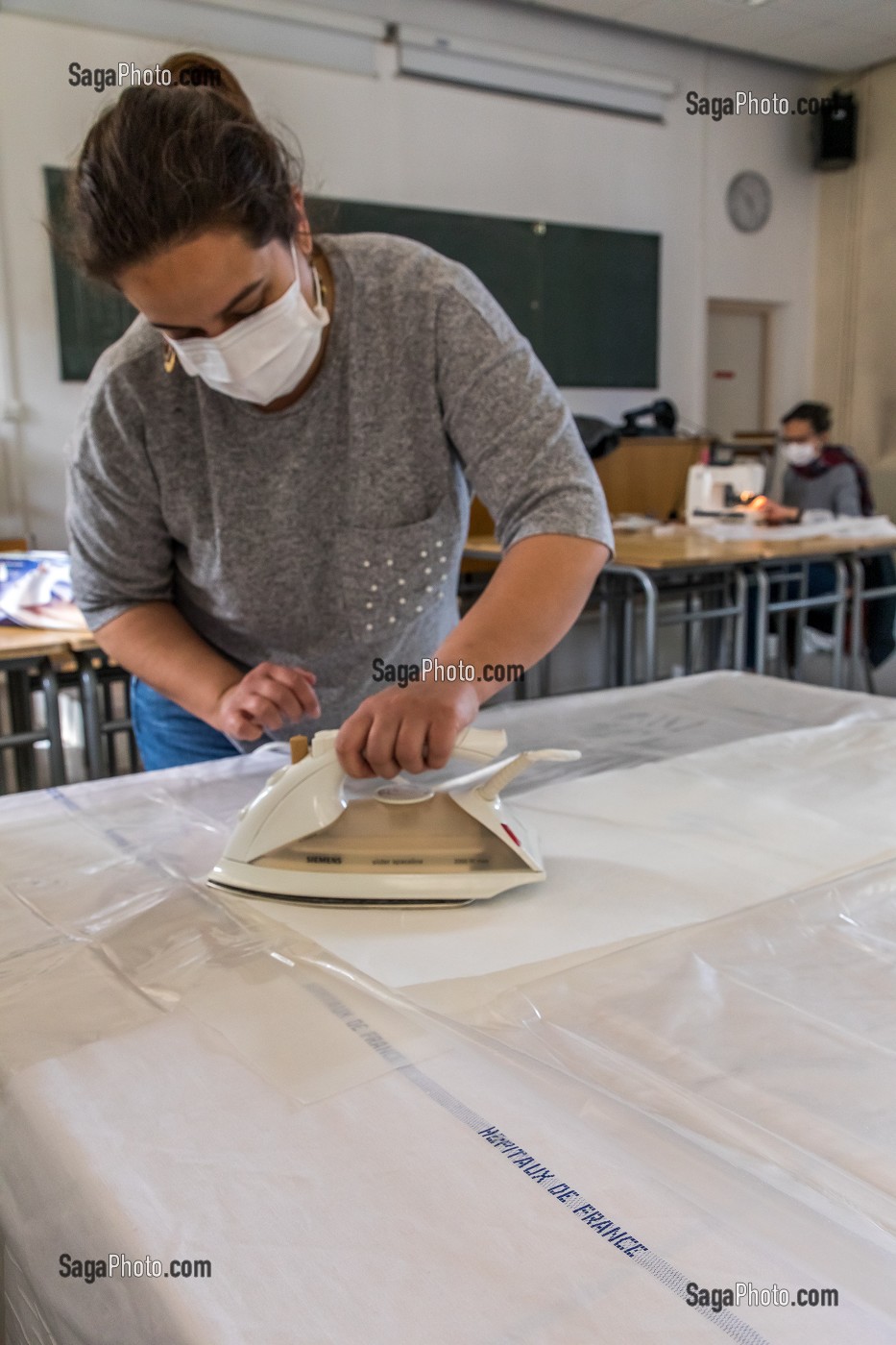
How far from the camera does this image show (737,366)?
7.25 meters

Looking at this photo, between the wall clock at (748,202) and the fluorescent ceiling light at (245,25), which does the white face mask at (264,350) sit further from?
the wall clock at (748,202)

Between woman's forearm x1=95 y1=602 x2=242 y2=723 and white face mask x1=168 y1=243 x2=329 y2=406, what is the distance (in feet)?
0.94

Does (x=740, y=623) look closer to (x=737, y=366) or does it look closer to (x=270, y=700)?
(x=270, y=700)

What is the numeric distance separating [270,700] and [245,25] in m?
5.01

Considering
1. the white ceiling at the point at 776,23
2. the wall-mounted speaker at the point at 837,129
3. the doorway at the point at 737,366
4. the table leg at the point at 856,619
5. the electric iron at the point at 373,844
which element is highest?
the white ceiling at the point at 776,23

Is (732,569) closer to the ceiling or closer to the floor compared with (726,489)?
closer to the floor

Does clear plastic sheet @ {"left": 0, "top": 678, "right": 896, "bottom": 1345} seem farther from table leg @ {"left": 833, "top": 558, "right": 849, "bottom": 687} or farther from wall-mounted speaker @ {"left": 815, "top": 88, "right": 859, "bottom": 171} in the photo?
wall-mounted speaker @ {"left": 815, "top": 88, "right": 859, "bottom": 171}

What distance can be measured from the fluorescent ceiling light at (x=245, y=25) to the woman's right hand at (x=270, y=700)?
4358 millimetres

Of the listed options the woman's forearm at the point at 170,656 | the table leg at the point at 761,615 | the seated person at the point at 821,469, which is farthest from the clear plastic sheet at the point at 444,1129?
the seated person at the point at 821,469

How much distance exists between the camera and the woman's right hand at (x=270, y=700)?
1.04 m

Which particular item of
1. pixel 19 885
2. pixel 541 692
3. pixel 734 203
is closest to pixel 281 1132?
pixel 19 885

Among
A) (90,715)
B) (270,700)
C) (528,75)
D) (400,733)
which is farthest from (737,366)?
(400,733)

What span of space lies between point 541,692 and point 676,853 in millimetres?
3122

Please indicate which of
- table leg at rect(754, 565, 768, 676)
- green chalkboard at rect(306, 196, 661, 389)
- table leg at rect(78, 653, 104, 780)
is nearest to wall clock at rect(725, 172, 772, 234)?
green chalkboard at rect(306, 196, 661, 389)
